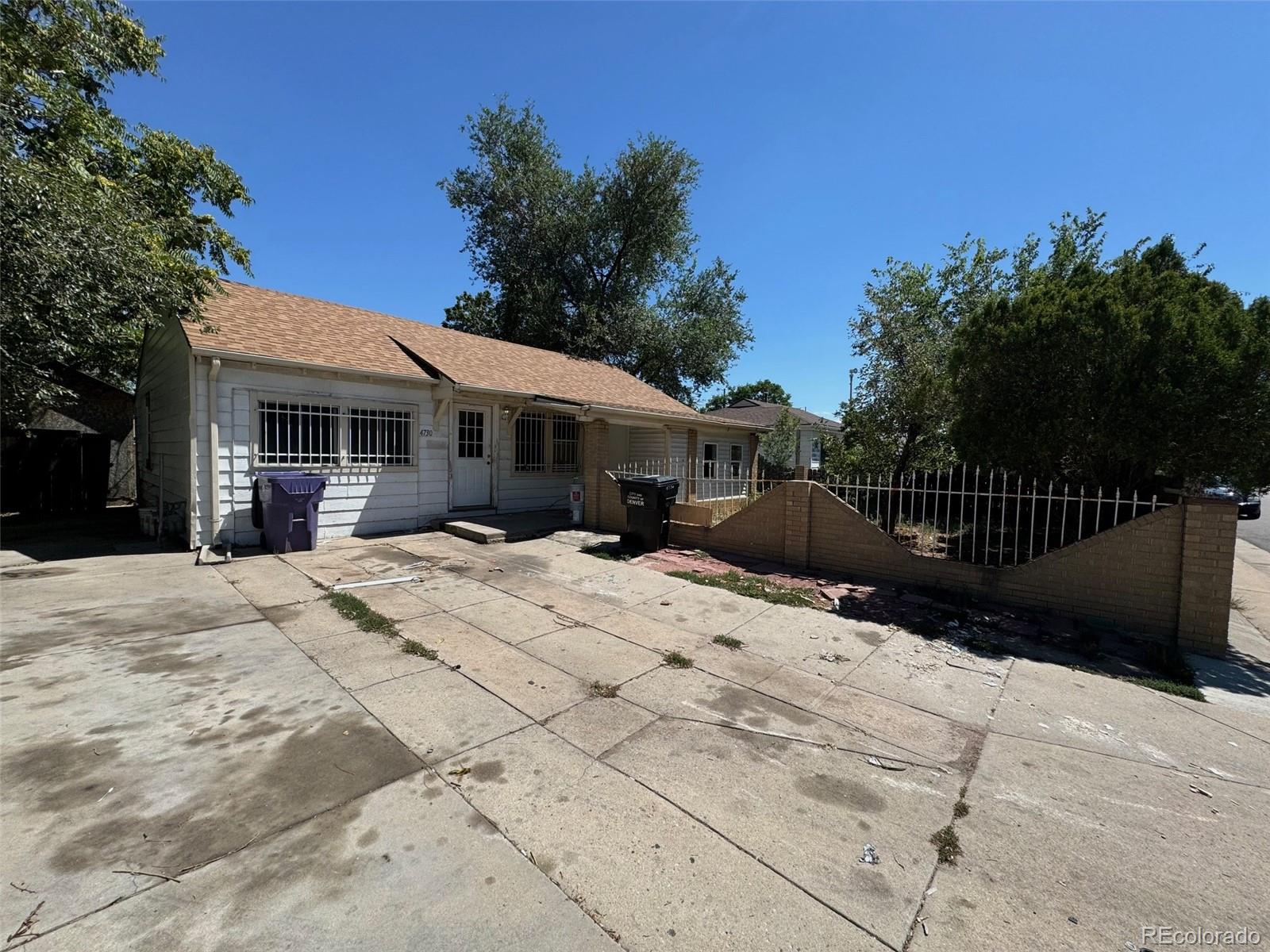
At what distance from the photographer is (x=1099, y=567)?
569 centimetres

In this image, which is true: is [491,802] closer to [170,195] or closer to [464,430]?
[464,430]

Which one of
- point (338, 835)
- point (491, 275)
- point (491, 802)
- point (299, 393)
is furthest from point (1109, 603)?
point (491, 275)

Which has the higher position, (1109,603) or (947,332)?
(947,332)

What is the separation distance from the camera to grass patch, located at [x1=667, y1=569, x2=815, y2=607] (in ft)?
20.9

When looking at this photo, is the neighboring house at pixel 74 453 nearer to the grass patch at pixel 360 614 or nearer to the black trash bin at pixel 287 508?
the black trash bin at pixel 287 508

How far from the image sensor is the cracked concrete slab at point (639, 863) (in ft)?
6.32

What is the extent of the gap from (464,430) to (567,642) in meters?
7.46

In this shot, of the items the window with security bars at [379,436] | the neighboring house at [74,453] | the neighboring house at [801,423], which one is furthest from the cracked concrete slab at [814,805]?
the neighboring house at [801,423]

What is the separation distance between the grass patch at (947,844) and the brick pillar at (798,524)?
5.31 metres

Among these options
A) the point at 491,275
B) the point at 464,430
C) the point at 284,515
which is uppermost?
the point at 491,275

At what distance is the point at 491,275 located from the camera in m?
25.0

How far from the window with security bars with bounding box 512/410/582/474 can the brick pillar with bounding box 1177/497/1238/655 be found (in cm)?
1056

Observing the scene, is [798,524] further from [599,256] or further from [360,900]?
[599,256]

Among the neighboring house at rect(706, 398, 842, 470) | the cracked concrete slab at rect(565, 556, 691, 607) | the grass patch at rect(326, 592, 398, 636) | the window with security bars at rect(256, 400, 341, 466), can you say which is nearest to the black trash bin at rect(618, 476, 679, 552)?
the cracked concrete slab at rect(565, 556, 691, 607)
